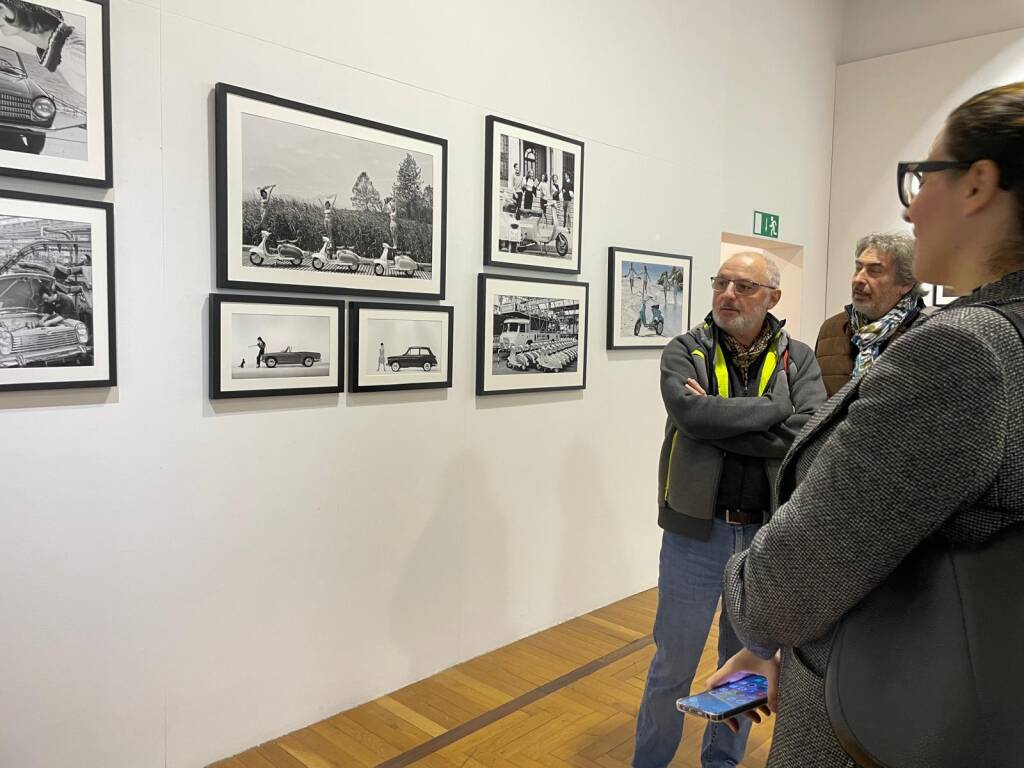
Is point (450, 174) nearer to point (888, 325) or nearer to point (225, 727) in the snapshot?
point (888, 325)

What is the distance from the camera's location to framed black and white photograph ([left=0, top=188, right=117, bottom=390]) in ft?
7.00

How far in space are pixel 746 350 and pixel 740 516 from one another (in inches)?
21.8

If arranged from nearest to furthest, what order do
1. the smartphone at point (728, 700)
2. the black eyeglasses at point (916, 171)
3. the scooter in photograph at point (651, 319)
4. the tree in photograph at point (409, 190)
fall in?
the black eyeglasses at point (916, 171)
the smartphone at point (728, 700)
the tree in photograph at point (409, 190)
the scooter in photograph at point (651, 319)

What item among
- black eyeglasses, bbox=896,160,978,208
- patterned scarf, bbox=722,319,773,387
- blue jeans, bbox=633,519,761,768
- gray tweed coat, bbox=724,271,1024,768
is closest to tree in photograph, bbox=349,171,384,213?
patterned scarf, bbox=722,319,773,387

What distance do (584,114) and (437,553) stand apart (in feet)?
7.59

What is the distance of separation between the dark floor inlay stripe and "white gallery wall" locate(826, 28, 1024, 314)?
395cm

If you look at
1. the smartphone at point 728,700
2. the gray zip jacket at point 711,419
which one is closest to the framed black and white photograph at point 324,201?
the gray zip jacket at point 711,419

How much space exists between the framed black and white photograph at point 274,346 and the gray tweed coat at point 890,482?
2.03 metres

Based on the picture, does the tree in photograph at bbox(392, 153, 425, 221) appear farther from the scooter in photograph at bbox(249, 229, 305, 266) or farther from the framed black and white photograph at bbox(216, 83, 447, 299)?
the scooter in photograph at bbox(249, 229, 305, 266)

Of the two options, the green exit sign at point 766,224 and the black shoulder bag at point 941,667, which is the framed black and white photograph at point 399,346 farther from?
the green exit sign at point 766,224

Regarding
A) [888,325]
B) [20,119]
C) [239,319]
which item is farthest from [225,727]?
[888,325]

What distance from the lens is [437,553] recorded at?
337 cm

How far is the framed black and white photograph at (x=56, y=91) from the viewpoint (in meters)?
2.10

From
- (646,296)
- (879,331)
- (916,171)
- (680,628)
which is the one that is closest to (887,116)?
(646,296)
